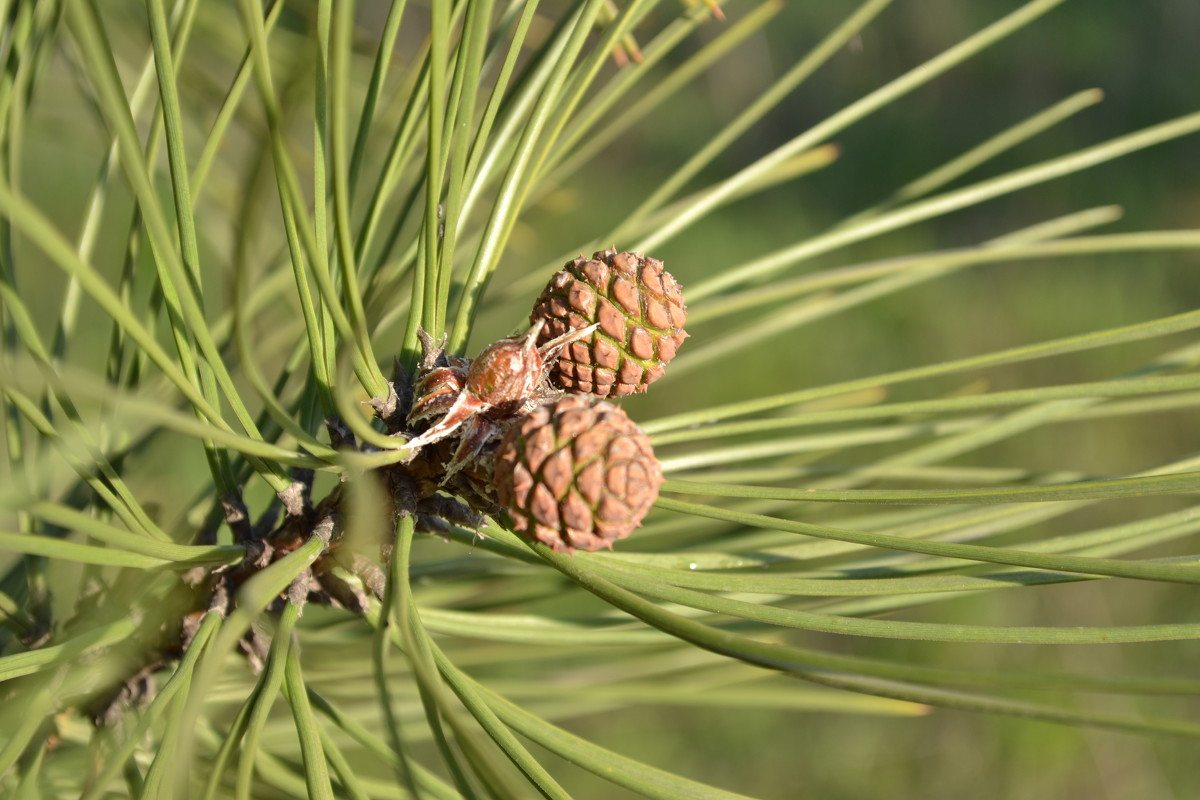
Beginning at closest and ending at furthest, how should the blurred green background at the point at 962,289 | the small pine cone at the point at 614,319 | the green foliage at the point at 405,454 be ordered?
1. the green foliage at the point at 405,454
2. the small pine cone at the point at 614,319
3. the blurred green background at the point at 962,289

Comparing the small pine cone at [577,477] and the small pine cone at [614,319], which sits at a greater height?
the small pine cone at [614,319]

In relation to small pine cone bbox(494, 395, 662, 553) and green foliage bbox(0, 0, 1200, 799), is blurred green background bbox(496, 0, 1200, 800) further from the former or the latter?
small pine cone bbox(494, 395, 662, 553)

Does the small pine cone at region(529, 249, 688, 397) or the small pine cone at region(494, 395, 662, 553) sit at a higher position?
the small pine cone at region(529, 249, 688, 397)

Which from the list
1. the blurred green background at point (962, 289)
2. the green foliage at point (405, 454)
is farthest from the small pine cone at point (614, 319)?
the blurred green background at point (962, 289)

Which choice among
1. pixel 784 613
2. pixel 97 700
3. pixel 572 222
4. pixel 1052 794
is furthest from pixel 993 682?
pixel 572 222

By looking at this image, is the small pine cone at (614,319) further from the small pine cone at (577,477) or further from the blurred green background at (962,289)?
the blurred green background at (962,289)

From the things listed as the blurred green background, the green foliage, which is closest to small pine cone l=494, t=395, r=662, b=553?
the green foliage
